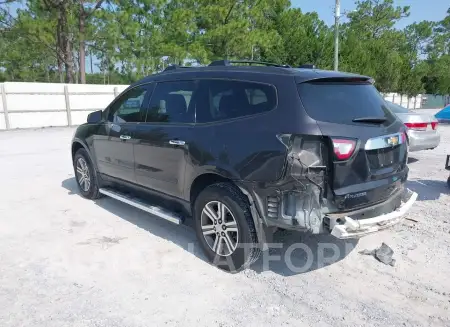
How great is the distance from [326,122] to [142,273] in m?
2.12

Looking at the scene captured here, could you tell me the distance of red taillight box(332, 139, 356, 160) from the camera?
111 inches

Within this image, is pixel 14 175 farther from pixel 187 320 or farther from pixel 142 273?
pixel 187 320

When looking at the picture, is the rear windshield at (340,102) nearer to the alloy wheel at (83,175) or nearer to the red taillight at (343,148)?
the red taillight at (343,148)

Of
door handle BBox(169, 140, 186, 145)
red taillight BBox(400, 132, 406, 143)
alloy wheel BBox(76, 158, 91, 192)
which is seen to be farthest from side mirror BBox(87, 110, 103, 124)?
red taillight BBox(400, 132, 406, 143)

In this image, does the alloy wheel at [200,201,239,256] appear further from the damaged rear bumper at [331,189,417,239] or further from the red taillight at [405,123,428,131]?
the red taillight at [405,123,428,131]

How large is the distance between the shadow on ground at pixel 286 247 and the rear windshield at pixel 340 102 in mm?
1286

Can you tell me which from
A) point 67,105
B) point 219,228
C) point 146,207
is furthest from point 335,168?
point 67,105

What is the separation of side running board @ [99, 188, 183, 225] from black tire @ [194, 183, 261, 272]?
429 mm

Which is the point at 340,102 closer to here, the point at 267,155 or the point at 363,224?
the point at 267,155

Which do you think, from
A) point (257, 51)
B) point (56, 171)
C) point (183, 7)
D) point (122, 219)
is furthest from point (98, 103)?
point (122, 219)

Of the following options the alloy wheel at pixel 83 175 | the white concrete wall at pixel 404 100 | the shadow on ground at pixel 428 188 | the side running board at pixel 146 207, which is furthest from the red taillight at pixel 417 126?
the white concrete wall at pixel 404 100

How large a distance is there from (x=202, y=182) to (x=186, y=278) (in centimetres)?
90

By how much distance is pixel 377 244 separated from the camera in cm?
400

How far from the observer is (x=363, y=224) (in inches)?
116
